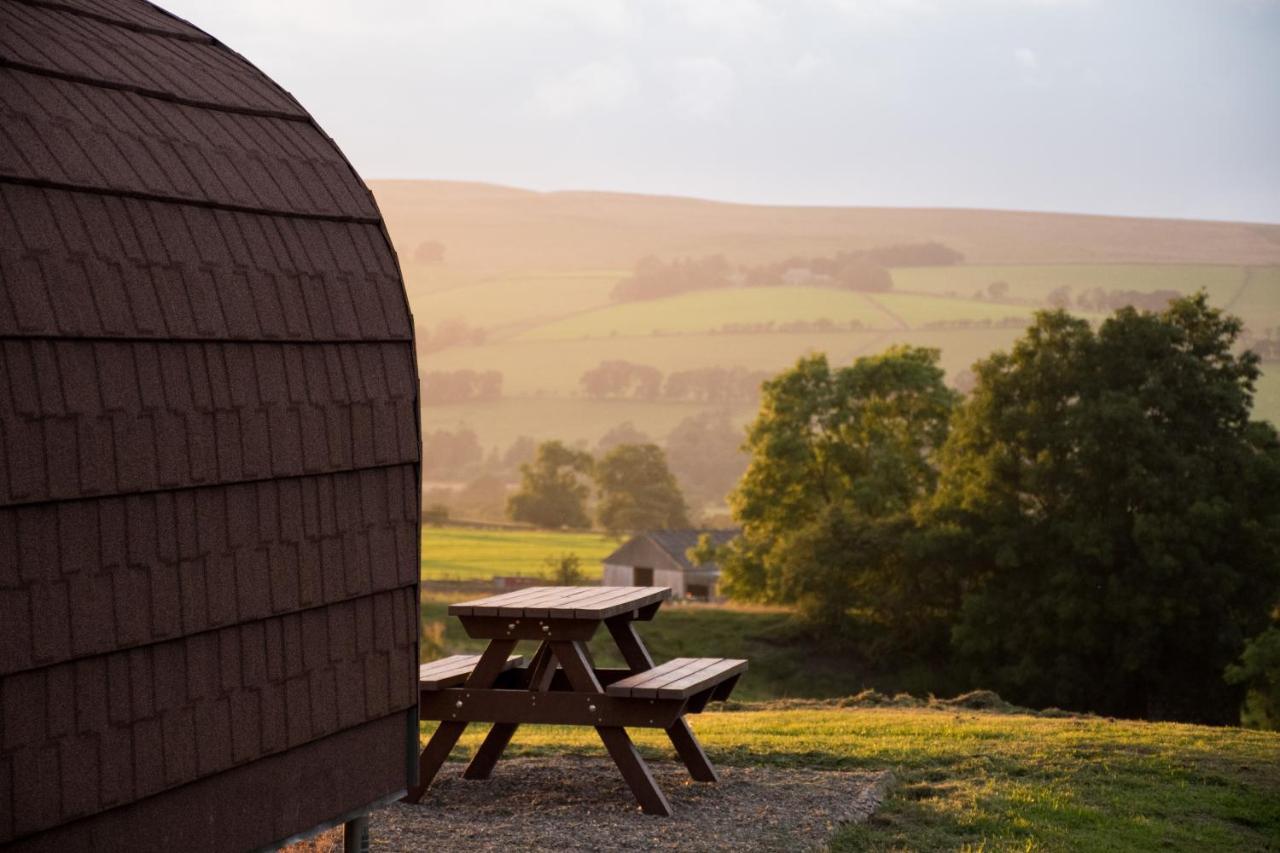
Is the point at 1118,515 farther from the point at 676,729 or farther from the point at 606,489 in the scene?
the point at 606,489

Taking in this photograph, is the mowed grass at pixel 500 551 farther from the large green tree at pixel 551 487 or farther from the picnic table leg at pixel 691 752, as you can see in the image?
the picnic table leg at pixel 691 752

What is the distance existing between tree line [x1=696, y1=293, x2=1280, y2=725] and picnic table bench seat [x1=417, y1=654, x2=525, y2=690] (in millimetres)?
24679

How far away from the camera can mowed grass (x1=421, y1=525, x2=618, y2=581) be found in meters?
56.8

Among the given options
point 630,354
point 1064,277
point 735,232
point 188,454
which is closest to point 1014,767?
point 188,454

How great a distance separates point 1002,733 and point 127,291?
981 cm

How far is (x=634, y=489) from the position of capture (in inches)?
3479

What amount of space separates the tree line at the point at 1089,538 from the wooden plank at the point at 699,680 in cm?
2390

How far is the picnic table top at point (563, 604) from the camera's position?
9023 millimetres

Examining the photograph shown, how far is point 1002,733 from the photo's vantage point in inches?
509

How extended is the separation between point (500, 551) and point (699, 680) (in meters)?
56.8

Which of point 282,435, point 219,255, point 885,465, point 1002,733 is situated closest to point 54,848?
point 282,435

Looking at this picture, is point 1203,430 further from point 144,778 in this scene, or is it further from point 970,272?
point 970,272

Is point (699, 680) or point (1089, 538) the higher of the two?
point (699, 680)

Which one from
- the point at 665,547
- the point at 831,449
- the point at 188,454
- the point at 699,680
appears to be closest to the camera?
the point at 188,454
